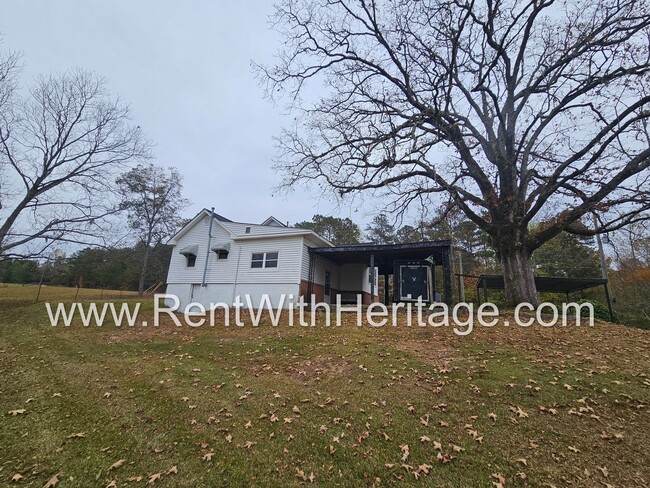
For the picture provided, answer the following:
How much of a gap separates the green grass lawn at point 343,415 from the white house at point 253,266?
7979mm

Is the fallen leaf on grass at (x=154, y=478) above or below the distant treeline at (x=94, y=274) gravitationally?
below

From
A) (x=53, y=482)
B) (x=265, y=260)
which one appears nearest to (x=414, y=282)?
(x=265, y=260)

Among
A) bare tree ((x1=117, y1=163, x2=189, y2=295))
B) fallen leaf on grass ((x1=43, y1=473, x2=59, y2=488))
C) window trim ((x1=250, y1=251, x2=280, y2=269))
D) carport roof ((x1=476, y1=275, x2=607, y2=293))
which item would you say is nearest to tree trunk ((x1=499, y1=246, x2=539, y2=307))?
carport roof ((x1=476, y1=275, x2=607, y2=293))

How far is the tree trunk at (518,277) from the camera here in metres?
10.9

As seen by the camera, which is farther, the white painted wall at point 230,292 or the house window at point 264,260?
the house window at point 264,260

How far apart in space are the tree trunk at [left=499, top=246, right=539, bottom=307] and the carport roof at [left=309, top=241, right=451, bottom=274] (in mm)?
2532

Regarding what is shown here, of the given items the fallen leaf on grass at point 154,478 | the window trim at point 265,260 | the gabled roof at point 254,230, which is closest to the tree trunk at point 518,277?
the gabled roof at point 254,230

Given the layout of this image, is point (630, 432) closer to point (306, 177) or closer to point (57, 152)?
point (306, 177)

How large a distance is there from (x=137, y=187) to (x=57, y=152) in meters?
14.7

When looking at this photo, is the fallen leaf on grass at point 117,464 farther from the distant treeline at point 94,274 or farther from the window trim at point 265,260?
the distant treeline at point 94,274

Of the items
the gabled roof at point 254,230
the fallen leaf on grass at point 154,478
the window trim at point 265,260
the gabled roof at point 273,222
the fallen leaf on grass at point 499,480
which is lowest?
the fallen leaf on grass at point 154,478

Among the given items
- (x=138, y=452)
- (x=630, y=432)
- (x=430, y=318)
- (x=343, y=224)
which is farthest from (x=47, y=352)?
(x=343, y=224)

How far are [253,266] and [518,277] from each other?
41.4 feet

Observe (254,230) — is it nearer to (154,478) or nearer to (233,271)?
(233,271)
